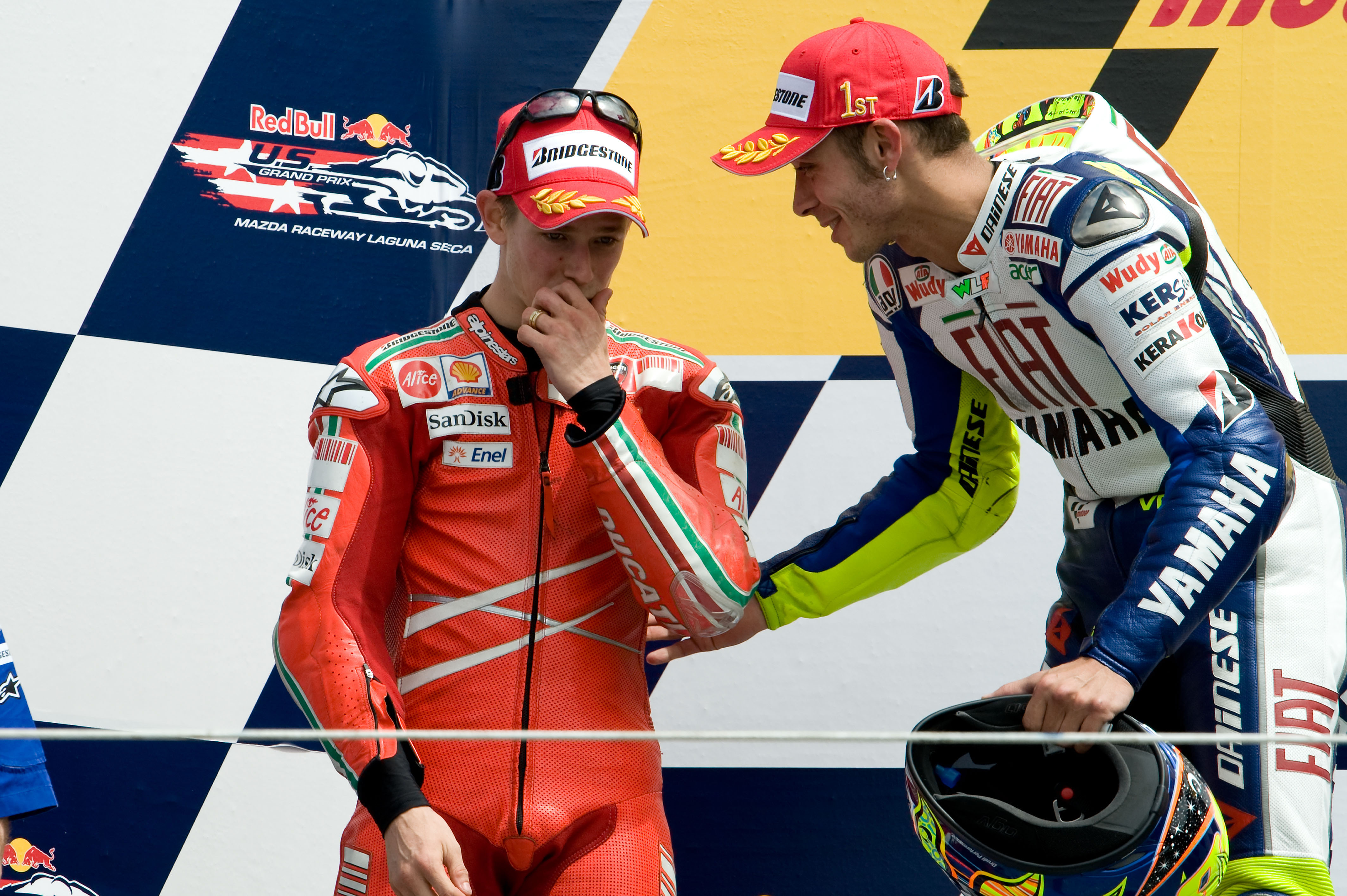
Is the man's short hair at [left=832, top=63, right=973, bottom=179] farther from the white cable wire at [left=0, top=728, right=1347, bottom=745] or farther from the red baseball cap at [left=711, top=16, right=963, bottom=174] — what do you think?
the white cable wire at [left=0, top=728, right=1347, bottom=745]

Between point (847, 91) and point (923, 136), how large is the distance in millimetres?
128

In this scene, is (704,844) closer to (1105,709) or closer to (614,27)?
(1105,709)

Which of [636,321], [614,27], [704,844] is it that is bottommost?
[704,844]

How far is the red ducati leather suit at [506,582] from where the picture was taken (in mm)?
1508

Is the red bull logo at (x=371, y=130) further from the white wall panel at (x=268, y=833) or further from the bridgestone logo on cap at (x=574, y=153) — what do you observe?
the white wall panel at (x=268, y=833)

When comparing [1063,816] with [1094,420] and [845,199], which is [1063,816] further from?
[845,199]

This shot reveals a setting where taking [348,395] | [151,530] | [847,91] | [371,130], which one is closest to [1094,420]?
[847,91]

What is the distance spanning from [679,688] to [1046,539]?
724 mm

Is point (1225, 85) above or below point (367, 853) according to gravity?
above

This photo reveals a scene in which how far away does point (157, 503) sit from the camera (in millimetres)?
2256

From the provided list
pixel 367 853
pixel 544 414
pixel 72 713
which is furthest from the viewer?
pixel 72 713

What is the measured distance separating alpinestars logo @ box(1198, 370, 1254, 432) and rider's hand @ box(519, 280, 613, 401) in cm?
71

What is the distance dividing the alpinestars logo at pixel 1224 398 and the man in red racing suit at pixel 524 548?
0.59m

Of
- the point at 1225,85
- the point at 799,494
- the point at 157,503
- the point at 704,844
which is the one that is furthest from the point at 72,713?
the point at 1225,85
